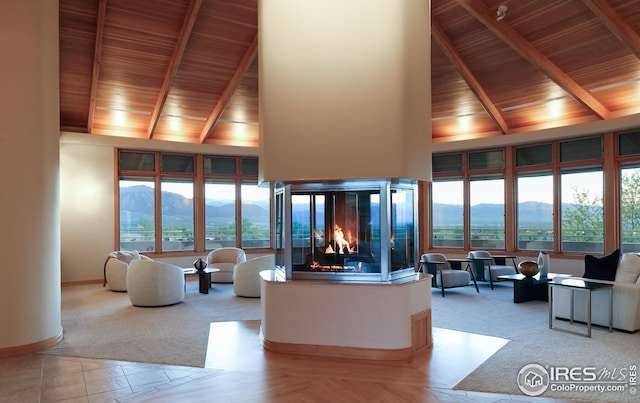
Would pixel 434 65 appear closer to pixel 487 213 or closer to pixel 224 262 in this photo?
pixel 487 213

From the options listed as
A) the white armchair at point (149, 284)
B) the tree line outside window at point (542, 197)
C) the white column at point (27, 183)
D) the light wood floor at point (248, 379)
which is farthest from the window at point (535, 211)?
the white column at point (27, 183)

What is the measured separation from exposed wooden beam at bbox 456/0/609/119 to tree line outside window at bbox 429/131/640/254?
890 mm

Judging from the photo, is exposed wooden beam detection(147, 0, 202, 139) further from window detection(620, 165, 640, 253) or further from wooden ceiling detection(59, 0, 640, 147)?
window detection(620, 165, 640, 253)

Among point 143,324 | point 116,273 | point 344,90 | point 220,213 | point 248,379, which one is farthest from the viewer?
point 220,213

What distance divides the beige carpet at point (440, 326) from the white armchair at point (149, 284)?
0.21 metres

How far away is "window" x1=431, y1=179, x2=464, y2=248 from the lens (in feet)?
37.8

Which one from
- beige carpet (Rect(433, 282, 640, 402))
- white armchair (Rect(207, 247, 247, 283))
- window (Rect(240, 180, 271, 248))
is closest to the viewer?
beige carpet (Rect(433, 282, 640, 402))

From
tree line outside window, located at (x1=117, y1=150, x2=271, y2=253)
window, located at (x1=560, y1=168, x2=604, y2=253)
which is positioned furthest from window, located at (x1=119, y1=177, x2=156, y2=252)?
window, located at (x1=560, y1=168, x2=604, y2=253)

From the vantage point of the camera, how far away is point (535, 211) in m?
10.4

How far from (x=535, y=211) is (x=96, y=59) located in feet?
32.9

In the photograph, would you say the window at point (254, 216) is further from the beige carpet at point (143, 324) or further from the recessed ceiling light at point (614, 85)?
the recessed ceiling light at point (614, 85)

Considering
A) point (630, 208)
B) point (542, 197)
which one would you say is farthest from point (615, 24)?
point (542, 197)

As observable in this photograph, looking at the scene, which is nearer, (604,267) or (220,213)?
(604,267)

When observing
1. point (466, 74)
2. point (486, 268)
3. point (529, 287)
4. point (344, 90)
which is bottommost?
point (529, 287)
